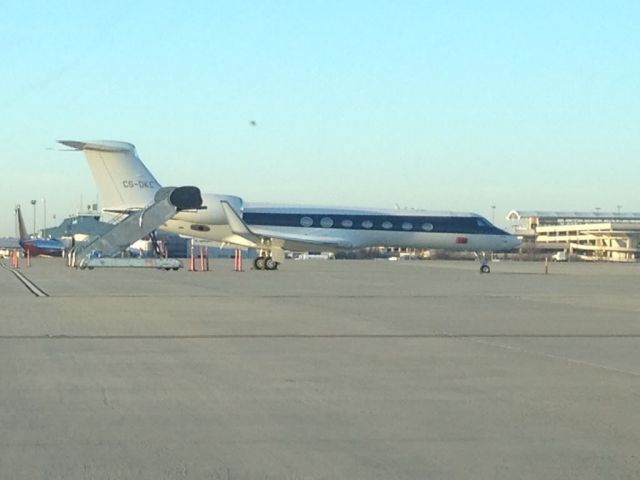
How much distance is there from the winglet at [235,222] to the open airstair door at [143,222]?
3.81 m

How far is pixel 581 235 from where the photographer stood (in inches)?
5522

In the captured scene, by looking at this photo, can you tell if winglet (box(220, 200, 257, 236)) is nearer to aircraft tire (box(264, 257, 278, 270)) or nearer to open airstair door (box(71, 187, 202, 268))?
aircraft tire (box(264, 257, 278, 270))

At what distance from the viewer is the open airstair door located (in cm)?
4741

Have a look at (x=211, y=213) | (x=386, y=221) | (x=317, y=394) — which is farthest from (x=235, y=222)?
(x=317, y=394)

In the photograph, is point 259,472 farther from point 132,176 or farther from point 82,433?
point 132,176

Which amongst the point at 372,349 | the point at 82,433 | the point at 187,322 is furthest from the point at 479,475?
the point at 187,322

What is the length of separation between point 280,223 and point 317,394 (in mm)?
44233

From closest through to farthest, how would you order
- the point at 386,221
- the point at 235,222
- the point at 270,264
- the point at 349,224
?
the point at 235,222 → the point at 270,264 → the point at 349,224 → the point at 386,221

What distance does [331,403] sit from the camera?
9.98m

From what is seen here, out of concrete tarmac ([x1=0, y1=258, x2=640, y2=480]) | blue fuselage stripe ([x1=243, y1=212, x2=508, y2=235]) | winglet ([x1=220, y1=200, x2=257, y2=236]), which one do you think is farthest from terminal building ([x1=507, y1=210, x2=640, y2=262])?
concrete tarmac ([x1=0, y1=258, x2=640, y2=480])

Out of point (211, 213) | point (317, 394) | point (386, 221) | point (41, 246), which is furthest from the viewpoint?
point (41, 246)

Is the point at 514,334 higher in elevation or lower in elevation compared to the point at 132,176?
lower

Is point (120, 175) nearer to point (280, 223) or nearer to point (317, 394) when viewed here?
point (280, 223)

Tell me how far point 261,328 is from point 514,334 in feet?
A: 13.7
